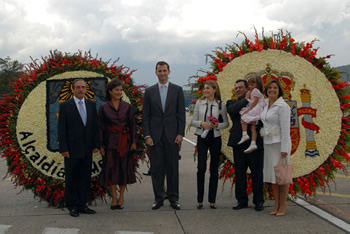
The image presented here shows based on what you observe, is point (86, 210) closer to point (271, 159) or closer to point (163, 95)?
point (163, 95)

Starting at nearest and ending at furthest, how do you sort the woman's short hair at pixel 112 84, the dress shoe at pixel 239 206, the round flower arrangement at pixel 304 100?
1. the woman's short hair at pixel 112 84
2. the dress shoe at pixel 239 206
3. the round flower arrangement at pixel 304 100

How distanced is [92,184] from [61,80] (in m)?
1.61

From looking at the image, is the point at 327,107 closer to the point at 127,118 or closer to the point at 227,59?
the point at 227,59

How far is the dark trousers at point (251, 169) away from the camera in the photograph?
5387mm

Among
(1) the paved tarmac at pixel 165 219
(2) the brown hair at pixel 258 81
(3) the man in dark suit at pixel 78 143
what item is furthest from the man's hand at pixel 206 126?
(3) the man in dark suit at pixel 78 143

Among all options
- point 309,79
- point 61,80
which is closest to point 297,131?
point 309,79

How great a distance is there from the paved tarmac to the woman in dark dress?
52cm

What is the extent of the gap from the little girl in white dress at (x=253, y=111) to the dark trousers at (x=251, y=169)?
0.17 meters

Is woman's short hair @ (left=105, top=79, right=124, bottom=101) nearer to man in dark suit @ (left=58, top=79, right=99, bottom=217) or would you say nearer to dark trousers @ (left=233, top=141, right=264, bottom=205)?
man in dark suit @ (left=58, top=79, right=99, bottom=217)

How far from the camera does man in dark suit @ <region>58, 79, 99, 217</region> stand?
5.20 metres

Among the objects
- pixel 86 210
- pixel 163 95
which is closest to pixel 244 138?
pixel 163 95

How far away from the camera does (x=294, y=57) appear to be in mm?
5898

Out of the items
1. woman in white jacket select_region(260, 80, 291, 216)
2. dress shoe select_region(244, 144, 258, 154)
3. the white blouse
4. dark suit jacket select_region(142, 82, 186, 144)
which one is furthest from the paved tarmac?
dark suit jacket select_region(142, 82, 186, 144)

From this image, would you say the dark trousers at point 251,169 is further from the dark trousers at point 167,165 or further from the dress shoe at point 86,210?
the dress shoe at point 86,210
